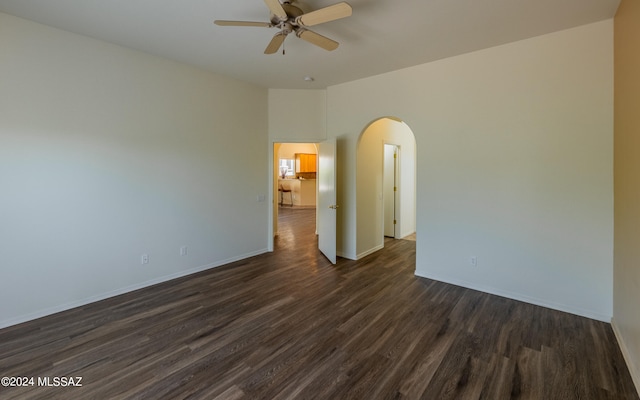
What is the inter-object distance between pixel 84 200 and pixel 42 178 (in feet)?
1.33

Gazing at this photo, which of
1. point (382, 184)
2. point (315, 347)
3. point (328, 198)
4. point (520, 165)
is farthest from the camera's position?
point (382, 184)

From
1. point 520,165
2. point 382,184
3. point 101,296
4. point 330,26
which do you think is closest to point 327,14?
point 330,26

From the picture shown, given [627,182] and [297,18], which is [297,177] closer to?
[297,18]

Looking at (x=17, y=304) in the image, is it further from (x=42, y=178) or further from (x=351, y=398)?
(x=351, y=398)

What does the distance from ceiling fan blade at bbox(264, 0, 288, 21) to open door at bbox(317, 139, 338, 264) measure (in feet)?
7.77

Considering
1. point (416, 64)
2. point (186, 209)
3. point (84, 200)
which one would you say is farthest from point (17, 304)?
point (416, 64)

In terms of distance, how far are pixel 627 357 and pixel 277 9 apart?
378cm

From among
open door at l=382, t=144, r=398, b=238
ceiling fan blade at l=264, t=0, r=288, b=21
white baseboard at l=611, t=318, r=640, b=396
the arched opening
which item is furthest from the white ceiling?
white baseboard at l=611, t=318, r=640, b=396

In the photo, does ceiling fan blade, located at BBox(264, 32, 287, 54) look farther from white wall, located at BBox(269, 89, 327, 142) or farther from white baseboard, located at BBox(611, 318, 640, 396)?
white baseboard, located at BBox(611, 318, 640, 396)

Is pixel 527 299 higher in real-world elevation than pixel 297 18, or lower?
lower

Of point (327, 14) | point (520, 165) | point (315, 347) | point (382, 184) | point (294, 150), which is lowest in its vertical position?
point (315, 347)

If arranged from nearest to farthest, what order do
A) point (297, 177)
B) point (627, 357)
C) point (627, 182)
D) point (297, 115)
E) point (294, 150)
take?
1. point (627, 357)
2. point (627, 182)
3. point (297, 115)
4. point (297, 177)
5. point (294, 150)

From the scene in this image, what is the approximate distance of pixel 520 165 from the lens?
10.5 feet

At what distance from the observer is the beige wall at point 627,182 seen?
2027 millimetres
